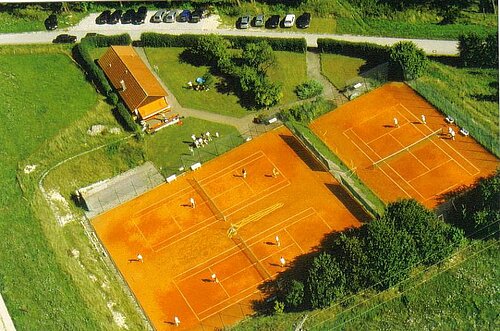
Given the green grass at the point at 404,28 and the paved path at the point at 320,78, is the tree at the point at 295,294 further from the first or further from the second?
the green grass at the point at 404,28

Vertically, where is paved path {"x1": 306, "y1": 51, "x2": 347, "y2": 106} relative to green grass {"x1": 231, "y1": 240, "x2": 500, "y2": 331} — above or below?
above

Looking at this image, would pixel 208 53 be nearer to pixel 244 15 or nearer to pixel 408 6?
pixel 244 15

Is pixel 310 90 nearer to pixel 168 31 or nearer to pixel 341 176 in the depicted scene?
pixel 341 176

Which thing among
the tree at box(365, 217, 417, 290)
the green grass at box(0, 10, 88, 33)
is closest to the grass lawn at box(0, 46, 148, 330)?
the green grass at box(0, 10, 88, 33)

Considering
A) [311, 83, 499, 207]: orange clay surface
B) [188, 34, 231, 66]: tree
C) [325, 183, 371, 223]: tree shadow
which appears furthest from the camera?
[188, 34, 231, 66]: tree

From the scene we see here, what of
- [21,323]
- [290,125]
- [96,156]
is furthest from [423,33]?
[21,323]

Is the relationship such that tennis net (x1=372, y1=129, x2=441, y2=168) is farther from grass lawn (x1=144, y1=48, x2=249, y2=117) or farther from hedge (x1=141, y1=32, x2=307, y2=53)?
hedge (x1=141, y1=32, x2=307, y2=53)
